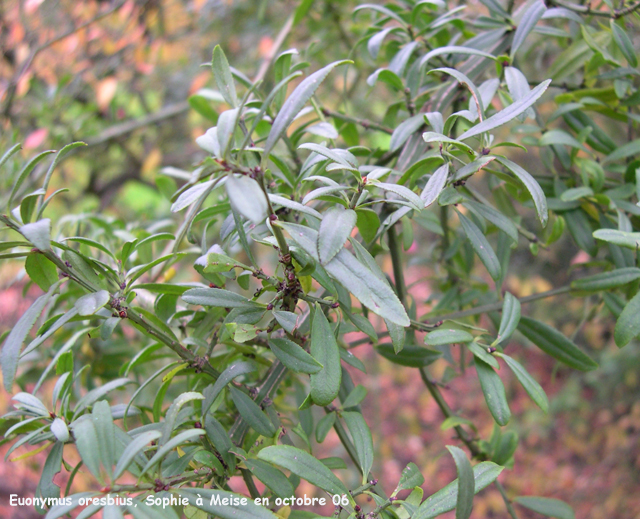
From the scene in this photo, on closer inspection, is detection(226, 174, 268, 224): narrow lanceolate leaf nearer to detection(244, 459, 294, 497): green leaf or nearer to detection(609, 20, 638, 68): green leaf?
detection(244, 459, 294, 497): green leaf

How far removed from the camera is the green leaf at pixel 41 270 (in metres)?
0.44

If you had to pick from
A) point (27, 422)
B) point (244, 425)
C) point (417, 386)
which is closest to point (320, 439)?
point (244, 425)

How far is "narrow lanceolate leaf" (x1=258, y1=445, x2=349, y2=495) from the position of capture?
1.27ft

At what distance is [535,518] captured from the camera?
1884 millimetres

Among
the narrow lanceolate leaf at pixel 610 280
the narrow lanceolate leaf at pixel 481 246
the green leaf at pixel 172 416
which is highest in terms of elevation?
the green leaf at pixel 172 416

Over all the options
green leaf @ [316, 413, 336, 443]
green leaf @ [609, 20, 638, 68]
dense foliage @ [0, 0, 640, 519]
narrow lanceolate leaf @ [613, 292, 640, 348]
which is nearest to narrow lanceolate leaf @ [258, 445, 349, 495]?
dense foliage @ [0, 0, 640, 519]

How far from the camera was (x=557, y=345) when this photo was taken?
0.56 m

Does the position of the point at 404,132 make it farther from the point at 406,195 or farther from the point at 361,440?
the point at 361,440

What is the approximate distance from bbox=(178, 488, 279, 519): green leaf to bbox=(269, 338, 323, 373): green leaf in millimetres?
109

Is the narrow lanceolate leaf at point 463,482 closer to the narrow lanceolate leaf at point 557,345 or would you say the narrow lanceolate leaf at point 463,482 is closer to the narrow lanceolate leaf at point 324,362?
the narrow lanceolate leaf at point 324,362

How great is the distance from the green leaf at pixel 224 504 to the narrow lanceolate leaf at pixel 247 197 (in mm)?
225

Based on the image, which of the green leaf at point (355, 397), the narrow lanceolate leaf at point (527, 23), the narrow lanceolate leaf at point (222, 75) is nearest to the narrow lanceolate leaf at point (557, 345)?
the green leaf at point (355, 397)

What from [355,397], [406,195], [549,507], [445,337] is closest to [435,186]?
[406,195]

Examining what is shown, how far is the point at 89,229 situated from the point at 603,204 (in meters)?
0.86
